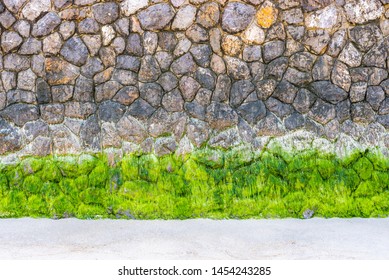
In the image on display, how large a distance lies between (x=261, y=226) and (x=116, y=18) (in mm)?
2622

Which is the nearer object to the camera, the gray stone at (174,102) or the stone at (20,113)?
the gray stone at (174,102)

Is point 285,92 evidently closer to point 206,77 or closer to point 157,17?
point 206,77

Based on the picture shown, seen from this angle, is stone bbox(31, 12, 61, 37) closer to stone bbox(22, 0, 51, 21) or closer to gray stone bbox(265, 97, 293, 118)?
stone bbox(22, 0, 51, 21)

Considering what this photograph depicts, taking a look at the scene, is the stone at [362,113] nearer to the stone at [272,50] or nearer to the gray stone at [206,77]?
the stone at [272,50]

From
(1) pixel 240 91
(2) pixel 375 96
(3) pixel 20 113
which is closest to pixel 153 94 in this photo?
(1) pixel 240 91

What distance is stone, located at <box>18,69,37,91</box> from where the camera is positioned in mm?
6273

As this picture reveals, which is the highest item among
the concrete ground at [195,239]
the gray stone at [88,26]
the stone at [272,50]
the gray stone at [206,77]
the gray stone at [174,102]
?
the gray stone at [88,26]

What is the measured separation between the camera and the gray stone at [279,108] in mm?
6078

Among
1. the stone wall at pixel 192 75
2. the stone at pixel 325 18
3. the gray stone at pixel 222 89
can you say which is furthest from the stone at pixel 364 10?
the gray stone at pixel 222 89

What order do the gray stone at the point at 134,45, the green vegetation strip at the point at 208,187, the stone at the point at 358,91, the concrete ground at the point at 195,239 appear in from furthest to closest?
1. the gray stone at the point at 134,45
2. the stone at the point at 358,91
3. the green vegetation strip at the point at 208,187
4. the concrete ground at the point at 195,239

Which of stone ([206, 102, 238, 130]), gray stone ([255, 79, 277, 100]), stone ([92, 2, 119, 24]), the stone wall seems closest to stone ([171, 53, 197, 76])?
the stone wall

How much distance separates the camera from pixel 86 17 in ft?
20.5

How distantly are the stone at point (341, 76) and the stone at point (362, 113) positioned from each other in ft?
0.73

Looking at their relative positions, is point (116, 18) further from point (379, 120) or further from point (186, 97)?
point (379, 120)
